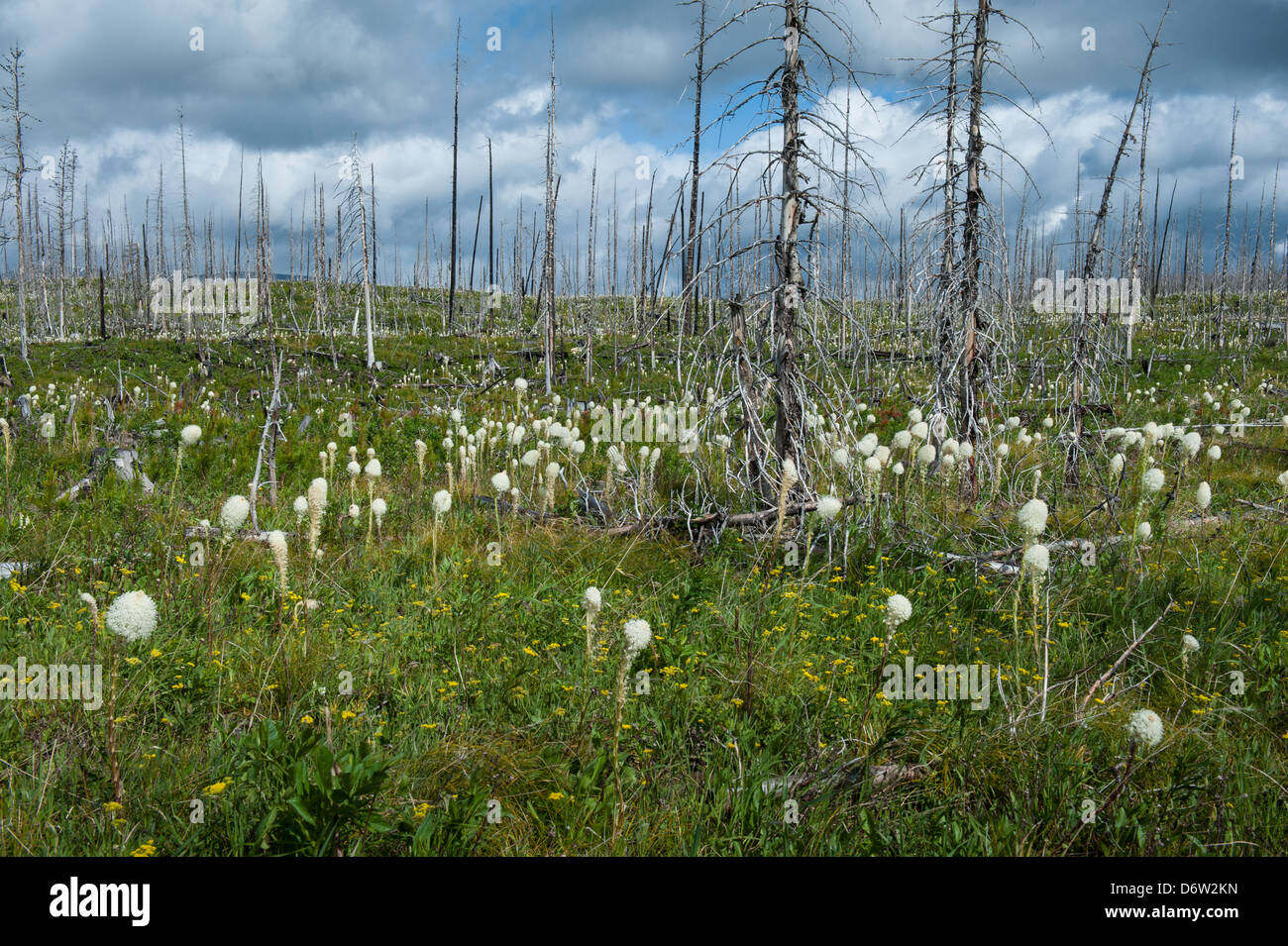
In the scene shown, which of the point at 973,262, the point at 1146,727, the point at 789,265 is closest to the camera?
the point at 1146,727

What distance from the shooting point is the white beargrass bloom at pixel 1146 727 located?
2051mm

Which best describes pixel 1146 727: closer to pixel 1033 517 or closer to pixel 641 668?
pixel 1033 517

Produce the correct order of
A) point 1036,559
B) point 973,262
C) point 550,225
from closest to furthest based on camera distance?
point 1036,559, point 973,262, point 550,225

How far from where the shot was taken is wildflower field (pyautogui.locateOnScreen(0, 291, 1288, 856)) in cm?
223

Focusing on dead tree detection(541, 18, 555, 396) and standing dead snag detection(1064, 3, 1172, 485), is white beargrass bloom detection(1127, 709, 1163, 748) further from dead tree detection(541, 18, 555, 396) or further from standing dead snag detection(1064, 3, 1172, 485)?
dead tree detection(541, 18, 555, 396)

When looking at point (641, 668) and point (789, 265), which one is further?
point (789, 265)

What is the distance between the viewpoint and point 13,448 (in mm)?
7621

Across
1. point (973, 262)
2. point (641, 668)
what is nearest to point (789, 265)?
point (973, 262)

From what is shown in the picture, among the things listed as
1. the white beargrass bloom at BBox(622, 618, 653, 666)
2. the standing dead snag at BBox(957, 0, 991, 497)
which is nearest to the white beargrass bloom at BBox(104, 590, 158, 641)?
the white beargrass bloom at BBox(622, 618, 653, 666)

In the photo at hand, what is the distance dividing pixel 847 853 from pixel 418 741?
163 centimetres

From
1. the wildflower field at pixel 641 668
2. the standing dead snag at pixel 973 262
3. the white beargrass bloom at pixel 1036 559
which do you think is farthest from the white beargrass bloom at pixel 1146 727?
the standing dead snag at pixel 973 262

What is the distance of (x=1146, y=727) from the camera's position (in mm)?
2068

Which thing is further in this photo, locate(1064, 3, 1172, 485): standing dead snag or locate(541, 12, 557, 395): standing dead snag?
locate(541, 12, 557, 395): standing dead snag

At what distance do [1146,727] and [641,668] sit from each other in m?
2.10
